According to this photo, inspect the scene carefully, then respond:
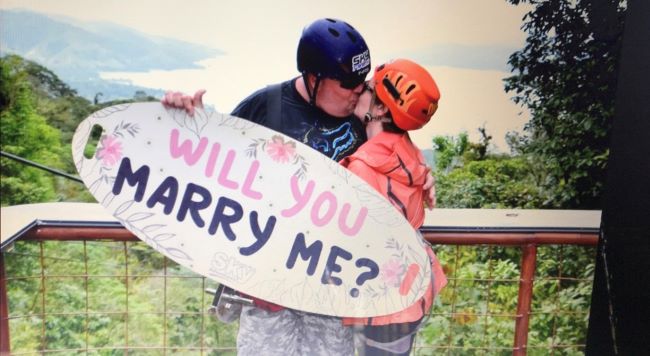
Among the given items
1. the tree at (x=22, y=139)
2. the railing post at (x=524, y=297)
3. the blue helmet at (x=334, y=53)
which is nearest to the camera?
the blue helmet at (x=334, y=53)

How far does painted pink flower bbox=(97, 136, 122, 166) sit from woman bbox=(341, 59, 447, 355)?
0.75 m

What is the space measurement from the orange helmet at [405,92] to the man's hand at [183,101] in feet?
1.92

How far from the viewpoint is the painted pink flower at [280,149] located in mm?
1757

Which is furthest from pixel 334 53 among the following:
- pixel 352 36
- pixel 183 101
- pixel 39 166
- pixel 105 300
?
pixel 105 300

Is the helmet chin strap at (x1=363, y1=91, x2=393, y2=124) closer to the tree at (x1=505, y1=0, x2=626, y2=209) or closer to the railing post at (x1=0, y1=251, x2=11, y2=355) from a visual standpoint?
the tree at (x1=505, y1=0, x2=626, y2=209)

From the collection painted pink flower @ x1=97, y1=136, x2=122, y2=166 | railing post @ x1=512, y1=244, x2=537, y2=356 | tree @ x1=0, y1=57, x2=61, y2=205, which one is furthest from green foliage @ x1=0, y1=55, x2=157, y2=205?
railing post @ x1=512, y1=244, x2=537, y2=356

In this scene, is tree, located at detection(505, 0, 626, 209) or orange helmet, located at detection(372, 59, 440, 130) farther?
tree, located at detection(505, 0, 626, 209)

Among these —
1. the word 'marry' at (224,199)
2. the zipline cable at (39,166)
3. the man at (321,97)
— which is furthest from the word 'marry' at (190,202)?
the man at (321,97)

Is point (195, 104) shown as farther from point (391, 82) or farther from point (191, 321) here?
point (191, 321)

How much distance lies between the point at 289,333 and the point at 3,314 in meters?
1.03

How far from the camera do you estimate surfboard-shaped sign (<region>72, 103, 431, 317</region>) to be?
176 cm

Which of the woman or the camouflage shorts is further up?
the woman

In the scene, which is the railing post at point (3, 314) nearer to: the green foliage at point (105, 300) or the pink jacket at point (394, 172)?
the green foliage at point (105, 300)

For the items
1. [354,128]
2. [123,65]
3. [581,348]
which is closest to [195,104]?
[123,65]
